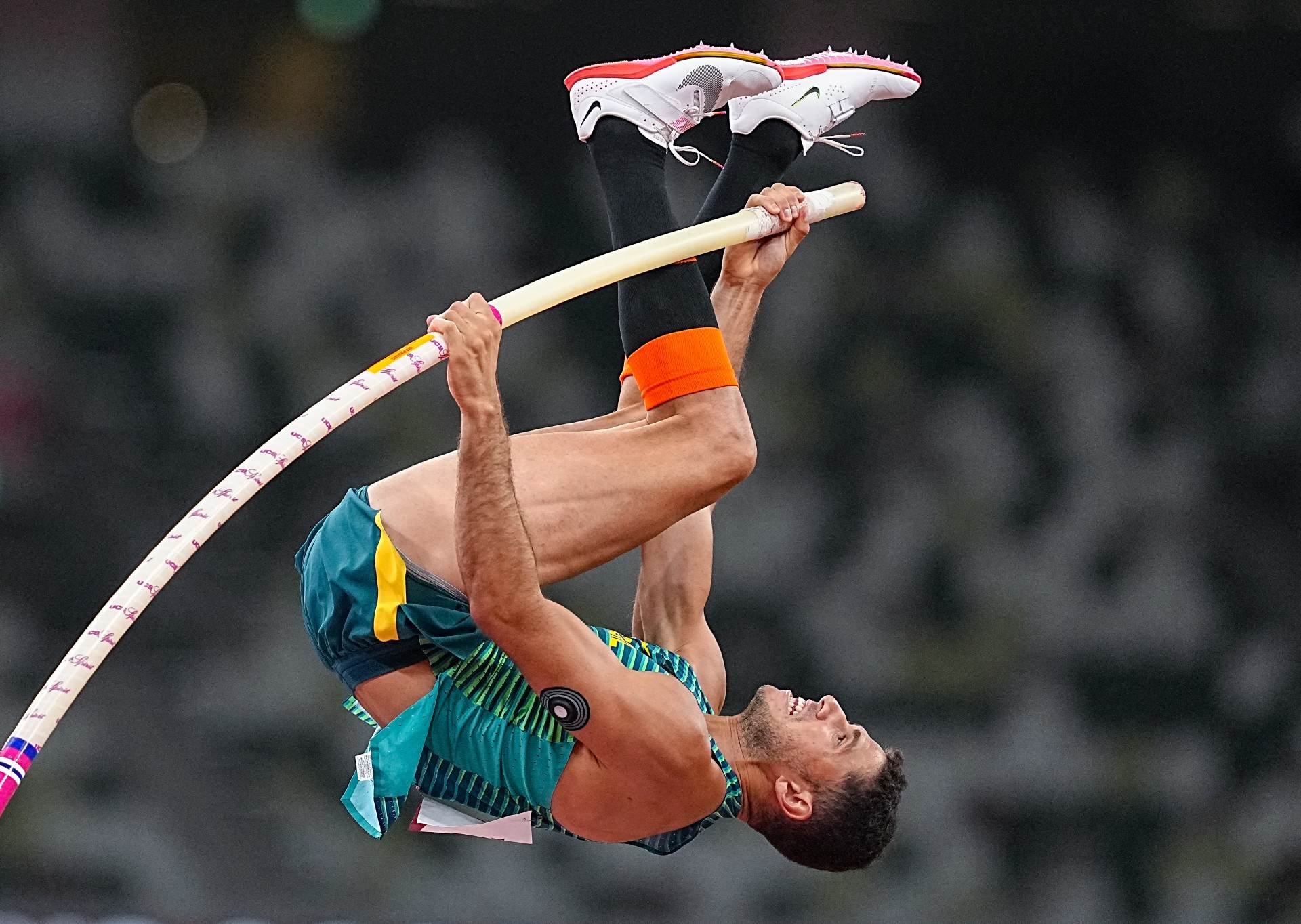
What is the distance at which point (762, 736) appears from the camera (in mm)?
2811

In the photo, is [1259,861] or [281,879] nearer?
[281,879]

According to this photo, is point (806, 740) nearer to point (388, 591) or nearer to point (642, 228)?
point (388, 591)

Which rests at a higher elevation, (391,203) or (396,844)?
(391,203)

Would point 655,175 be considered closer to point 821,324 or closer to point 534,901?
point 821,324

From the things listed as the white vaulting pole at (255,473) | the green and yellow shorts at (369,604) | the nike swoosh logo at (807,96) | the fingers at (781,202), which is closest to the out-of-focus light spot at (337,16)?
the nike swoosh logo at (807,96)

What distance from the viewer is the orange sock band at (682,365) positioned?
2.67 meters

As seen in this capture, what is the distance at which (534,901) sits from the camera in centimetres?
452

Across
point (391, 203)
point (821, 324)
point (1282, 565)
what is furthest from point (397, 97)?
point (1282, 565)

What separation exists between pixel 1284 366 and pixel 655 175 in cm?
288

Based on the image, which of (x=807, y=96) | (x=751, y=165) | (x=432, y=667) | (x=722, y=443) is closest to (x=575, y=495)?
(x=722, y=443)

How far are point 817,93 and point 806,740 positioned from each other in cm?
123

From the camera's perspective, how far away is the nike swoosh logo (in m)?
3.06

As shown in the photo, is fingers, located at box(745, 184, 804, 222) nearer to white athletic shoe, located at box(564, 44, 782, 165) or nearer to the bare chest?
white athletic shoe, located at box(564, 44, 782, 165)

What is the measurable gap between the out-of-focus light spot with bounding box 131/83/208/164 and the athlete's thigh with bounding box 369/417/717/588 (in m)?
2.18
